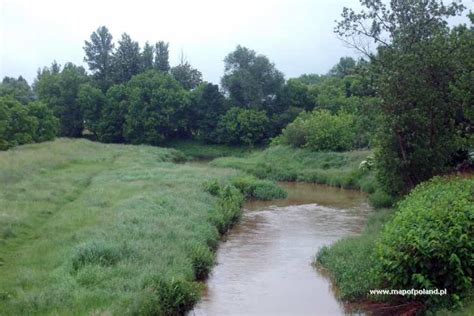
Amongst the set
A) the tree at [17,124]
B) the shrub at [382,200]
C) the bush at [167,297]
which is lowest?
the bush at [167,297]

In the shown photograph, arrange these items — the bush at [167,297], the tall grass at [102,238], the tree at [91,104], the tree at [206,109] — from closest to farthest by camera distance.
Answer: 1. the bush at [167,297]
2. the tall grass at [102,238]
3. the tree at [206,109]
4. the tree at [91,104]

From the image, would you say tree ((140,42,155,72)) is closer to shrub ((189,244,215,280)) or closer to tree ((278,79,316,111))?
tree ((278,79,316,111))

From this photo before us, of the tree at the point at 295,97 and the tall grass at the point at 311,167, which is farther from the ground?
the tree at the point at 295,97

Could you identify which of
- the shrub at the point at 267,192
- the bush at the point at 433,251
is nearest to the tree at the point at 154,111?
the shrub at the point at 267,192

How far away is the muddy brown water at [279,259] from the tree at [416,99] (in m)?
2.91

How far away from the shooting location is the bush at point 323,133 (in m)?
40.6

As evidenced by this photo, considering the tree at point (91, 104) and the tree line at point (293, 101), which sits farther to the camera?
the tree at point (91, 104)

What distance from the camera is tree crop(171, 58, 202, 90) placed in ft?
228

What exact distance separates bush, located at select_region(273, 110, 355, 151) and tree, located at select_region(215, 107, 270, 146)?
26.9 ft

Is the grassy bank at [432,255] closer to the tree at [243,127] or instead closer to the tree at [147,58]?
the tree at [243,127]

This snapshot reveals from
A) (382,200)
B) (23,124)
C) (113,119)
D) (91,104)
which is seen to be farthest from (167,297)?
(91,104)

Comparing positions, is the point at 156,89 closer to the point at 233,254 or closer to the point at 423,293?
the point at 233,254

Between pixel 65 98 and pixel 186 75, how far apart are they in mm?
17070

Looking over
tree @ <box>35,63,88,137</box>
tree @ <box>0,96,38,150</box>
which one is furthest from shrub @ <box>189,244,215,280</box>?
tree @ <box>35,63,88,137</box>
